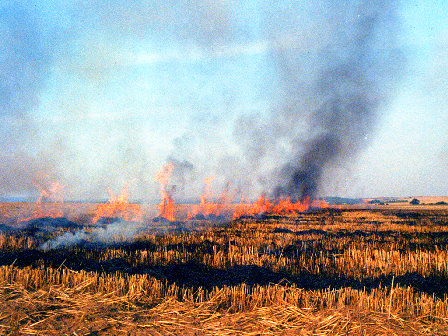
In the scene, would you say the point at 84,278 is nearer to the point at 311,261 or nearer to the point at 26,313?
the point at 26,313

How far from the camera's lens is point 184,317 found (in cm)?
507

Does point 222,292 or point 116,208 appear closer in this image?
point 222,292

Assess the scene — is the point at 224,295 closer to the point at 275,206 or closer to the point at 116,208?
the point at 116,208

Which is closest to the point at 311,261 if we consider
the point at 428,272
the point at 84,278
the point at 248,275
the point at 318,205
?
the point at 248,275

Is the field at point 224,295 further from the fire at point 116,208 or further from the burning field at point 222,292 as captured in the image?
the fire at point 116,208

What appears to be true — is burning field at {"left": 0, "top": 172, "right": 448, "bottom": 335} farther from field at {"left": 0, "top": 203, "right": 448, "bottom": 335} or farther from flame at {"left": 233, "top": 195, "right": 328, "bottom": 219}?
flame at {"left": 233, "top": 195, "right": 328, "bottom": 219}

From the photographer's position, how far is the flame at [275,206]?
3706 centimetres

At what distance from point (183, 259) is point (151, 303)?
4.73 meters

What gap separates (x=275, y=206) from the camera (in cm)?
4222

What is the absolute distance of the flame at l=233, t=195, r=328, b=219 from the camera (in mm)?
37062

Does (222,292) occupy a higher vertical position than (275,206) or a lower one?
higher

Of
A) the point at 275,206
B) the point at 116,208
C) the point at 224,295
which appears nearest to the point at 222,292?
the point at 224,295

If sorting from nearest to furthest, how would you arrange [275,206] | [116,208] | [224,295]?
[224,295] < [116,208] < [275,206]

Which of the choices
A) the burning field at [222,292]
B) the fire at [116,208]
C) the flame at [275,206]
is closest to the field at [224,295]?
the burning field at [222,292]
